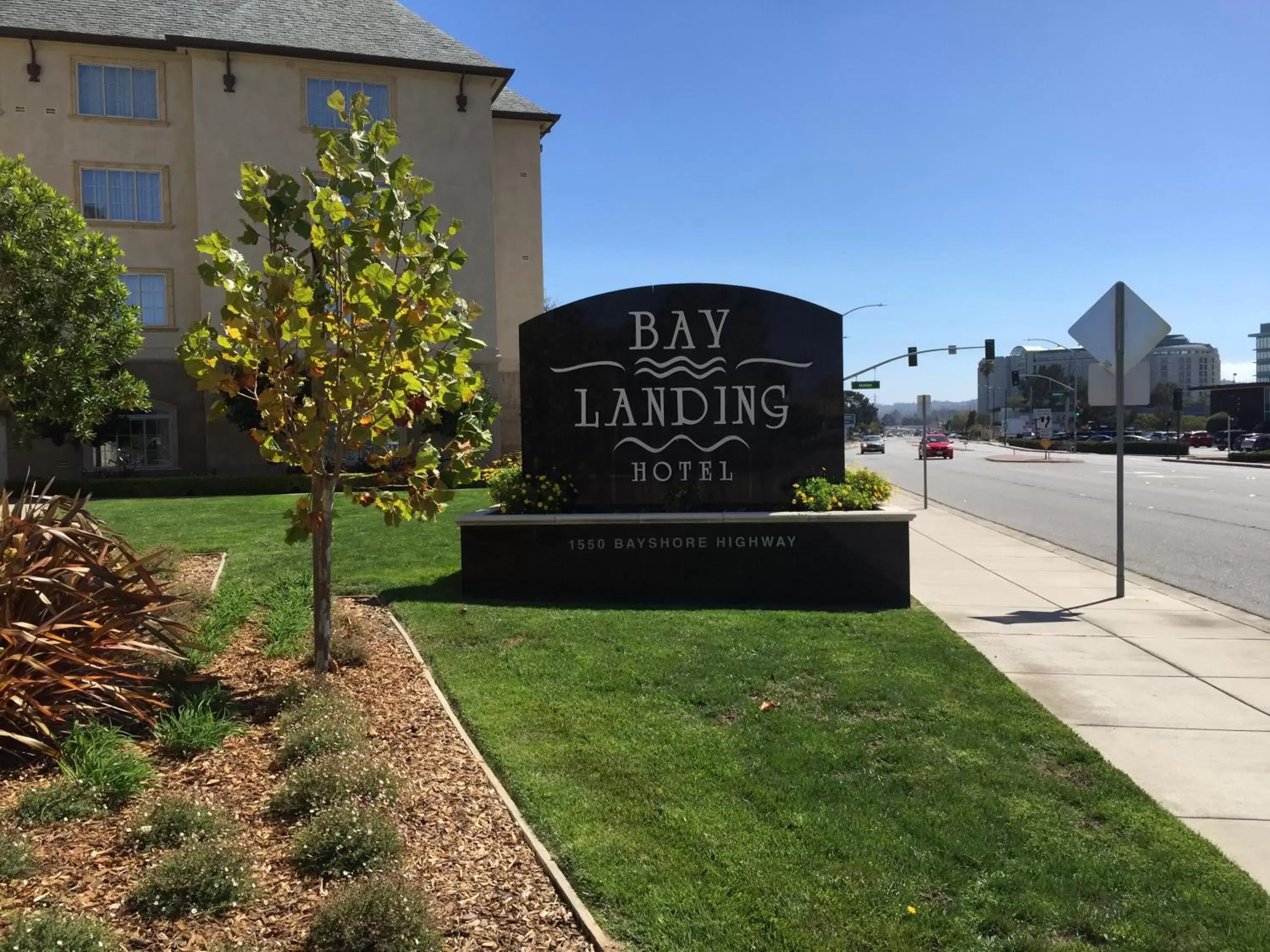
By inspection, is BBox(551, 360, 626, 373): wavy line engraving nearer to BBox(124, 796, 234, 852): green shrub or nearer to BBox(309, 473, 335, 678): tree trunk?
BBox(309, 473, 335, 678): tree trunk

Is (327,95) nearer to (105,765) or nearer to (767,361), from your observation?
(767,361)

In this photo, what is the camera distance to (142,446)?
1213 inches

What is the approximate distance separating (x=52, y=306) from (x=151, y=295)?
16274 millimetres

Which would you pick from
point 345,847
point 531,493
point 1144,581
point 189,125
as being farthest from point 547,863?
point 189,125

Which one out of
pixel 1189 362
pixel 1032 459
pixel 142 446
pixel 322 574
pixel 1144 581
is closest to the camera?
pixel 322 574

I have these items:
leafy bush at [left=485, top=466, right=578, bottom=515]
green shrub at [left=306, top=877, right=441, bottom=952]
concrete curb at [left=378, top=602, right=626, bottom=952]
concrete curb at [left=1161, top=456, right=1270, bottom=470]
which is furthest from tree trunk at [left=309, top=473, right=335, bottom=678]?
concrete curb at [left=1161, top=456, right=1270, bottom=470]

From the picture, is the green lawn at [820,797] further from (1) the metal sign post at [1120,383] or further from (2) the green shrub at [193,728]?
(1) the metal sign post at [1120,383]

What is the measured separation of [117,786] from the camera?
3.94m

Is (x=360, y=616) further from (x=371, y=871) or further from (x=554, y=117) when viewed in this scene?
(x=554, y=117)

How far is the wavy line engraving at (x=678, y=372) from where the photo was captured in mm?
9500

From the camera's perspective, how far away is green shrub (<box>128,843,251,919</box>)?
10.3 feet

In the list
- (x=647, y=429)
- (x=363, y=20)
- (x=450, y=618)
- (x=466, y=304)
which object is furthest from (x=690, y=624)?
(x=363, y=20)

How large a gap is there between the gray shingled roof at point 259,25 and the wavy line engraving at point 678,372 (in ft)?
81.9

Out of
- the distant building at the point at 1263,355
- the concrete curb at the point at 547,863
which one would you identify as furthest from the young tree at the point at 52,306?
the distant building at the point at 1263,355
